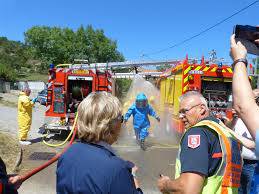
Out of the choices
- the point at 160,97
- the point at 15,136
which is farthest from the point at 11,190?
the point at 160,97

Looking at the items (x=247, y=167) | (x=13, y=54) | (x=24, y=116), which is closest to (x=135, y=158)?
(x=24, y=116)

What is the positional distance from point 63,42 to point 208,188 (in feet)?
185

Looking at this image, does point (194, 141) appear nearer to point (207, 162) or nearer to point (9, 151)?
point (207, 162)

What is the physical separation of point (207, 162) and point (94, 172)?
0.76m

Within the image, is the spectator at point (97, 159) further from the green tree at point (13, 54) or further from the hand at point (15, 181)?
the green tree at point (13, 54)

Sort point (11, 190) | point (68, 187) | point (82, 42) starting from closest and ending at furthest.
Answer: point (68, 187), point (11, 190), point (82, 42)

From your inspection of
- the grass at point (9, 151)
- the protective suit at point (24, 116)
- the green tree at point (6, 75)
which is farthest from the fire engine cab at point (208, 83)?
the green tree at point (6, 75)

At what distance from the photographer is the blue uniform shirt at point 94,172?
2.19m

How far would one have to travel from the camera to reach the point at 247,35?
2230 millimetres

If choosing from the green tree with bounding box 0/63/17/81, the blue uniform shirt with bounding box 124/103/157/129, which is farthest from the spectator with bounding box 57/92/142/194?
the green tree with bounding box 0/63/17/81

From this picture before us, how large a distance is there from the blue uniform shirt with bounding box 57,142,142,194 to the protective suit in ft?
31.0

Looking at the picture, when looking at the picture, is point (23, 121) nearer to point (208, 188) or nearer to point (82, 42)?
point (208, 188)

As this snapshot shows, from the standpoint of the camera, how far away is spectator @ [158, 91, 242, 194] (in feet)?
8.28

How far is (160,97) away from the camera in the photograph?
16.5 meters
